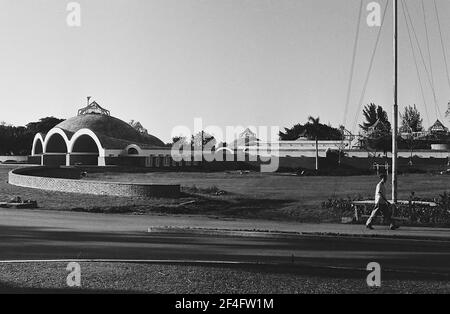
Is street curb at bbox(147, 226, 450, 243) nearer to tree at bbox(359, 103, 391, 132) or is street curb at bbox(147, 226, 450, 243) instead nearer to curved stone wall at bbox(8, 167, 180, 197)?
curved stone wall at bbox(8, 167, 180, 197)

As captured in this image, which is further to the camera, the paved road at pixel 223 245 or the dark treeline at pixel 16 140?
the dark treeline at pixel 16 140

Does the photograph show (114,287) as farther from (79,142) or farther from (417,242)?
(79,142)

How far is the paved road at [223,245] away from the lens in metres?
9.39

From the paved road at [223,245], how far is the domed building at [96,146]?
40043 millimetres

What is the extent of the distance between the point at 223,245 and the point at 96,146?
61.1 meters

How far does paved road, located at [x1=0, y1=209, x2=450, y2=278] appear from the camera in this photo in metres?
9.39

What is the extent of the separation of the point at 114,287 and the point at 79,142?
64218 millimetres

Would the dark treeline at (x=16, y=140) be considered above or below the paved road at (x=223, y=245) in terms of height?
above

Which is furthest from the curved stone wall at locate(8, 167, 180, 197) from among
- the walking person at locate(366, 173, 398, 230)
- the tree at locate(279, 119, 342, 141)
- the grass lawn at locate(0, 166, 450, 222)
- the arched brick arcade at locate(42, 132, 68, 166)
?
the arched brick arcade at locate(42, 132, 68, 166)

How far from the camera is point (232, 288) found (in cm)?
682

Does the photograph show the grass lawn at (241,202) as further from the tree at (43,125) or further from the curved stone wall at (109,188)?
the tree at (43,125)

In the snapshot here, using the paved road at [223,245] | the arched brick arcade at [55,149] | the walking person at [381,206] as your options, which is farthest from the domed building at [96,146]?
the walking person at [381,206]

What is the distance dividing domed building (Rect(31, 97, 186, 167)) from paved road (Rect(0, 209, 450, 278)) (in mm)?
40043
